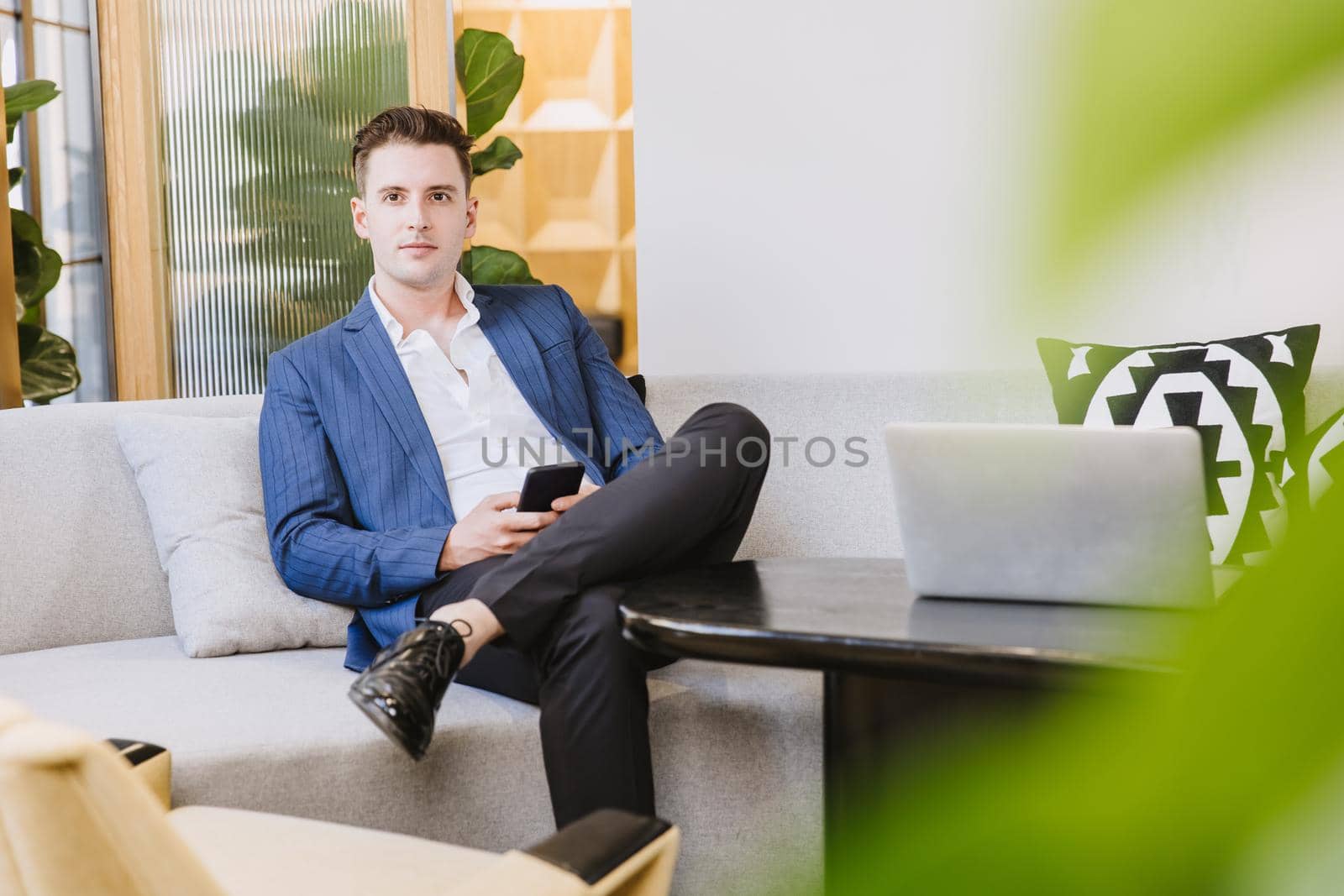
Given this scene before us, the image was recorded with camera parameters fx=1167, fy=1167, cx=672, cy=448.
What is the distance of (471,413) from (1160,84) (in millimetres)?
1880

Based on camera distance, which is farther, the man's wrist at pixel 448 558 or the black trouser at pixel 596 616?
the man's wrist at pixel 448 558

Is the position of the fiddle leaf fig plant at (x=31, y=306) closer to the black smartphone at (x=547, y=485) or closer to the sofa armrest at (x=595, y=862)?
the black smartphone at (x=547, y=485)

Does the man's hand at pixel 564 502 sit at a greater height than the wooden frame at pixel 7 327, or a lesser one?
lesser

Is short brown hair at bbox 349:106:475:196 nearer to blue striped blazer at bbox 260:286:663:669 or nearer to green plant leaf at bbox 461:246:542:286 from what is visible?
blue striped blazer at bbox 260:286:663:669

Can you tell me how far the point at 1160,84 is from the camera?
17 cm

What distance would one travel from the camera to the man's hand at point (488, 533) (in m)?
1.66

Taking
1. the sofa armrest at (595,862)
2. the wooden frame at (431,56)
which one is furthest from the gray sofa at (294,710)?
the wooden frame at (431,56)

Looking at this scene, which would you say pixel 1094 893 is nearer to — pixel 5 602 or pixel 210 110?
pixel 5 602

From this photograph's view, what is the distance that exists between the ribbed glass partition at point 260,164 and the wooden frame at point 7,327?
108 cm

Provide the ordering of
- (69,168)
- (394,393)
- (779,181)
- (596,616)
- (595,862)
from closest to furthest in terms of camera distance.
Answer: (595,862), (596,616), (394,393), (779,181), (69,168)

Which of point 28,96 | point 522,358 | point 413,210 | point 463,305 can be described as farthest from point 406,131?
point 28,96

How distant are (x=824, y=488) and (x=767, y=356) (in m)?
0.46

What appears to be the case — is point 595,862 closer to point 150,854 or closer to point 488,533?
point 150,854

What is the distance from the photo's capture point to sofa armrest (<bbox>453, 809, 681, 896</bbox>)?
698 mm
